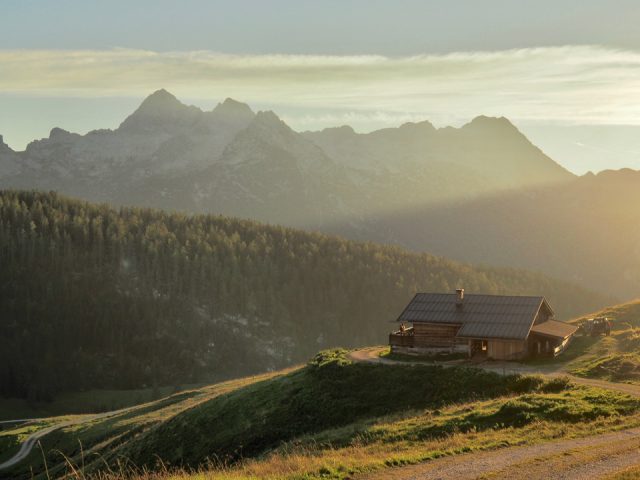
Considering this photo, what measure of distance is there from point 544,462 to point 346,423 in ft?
81.4

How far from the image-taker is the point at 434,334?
7469cm

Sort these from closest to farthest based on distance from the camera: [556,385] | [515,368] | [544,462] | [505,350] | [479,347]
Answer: [544,462], [556,385], [515,368], [505,350], [479,347]

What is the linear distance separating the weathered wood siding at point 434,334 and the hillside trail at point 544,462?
3754 cm

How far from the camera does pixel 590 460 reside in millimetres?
29188

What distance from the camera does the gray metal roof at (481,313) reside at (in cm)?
6938

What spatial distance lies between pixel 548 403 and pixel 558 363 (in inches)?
999

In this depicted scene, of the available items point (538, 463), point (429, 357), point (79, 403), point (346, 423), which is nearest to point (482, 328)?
point (429, 357)

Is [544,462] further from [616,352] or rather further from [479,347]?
[616,352]

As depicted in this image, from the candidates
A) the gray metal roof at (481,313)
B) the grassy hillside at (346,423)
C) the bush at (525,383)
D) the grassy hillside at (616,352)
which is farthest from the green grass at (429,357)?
the bush at (525,383)

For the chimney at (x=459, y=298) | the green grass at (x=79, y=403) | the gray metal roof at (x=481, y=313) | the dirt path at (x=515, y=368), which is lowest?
the green grass at (x=79, y=403)

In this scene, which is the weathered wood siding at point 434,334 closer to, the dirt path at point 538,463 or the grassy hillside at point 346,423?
the grassy hillside at point 346,423

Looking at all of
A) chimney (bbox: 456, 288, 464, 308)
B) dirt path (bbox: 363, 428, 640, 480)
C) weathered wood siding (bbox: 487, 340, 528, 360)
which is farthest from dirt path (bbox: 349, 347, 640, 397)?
dirt path (bbox: 363, 428, 640, 480)

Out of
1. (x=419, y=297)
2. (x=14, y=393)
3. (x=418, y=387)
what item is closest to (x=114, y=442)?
(x=418, y=387)

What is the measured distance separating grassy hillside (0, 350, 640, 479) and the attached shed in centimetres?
991
